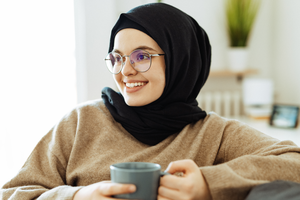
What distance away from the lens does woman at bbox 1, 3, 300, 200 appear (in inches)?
36.4

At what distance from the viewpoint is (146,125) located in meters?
1.02

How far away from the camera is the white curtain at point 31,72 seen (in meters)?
1.55

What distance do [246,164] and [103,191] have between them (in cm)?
40

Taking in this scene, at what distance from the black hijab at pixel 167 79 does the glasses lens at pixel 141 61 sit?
0.06 metres

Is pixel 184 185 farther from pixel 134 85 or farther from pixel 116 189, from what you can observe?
pixel 134 85

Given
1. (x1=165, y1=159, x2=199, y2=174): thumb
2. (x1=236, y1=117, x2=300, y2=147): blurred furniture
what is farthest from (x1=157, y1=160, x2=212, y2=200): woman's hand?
(x1=236, y1=117, x2=300, y2=147): blurred furniture

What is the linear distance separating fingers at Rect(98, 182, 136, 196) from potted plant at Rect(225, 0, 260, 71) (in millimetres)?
2802

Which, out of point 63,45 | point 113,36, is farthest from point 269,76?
point 113,36

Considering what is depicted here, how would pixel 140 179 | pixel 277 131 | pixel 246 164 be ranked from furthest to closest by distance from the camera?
1. pixel 277 131
2. pixel 246 164
3. pixel 140 179

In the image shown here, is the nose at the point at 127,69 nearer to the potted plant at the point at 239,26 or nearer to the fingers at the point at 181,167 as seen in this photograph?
the fingers at the point at 181,167

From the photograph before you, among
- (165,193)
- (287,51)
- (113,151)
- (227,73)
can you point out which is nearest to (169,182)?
(165,193)

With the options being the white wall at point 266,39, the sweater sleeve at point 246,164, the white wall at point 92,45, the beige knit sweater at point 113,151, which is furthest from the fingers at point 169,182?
the white wall at point 266,39

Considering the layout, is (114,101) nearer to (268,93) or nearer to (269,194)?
(269,194)

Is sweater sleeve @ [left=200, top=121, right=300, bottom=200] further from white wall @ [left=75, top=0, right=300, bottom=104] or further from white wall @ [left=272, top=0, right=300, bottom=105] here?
white wall @ [left=272, top=0, right=300, bottom=105]
